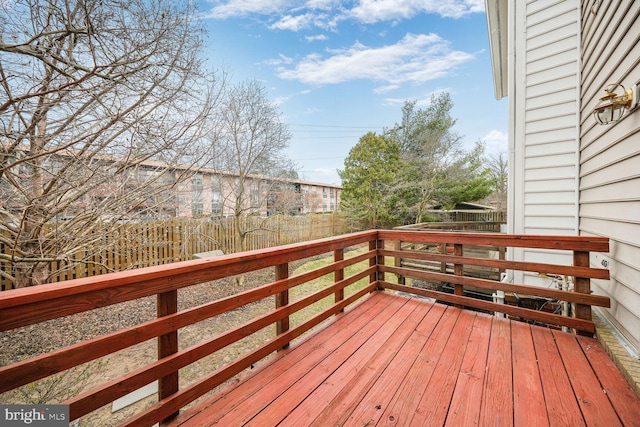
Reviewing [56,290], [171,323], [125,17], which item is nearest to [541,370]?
[171,323]

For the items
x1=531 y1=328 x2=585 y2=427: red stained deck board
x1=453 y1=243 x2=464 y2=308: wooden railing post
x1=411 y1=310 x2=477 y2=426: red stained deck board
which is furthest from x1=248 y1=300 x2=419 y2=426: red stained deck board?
x1=531 y1=328 x2=585 y2=427: red stained deck board

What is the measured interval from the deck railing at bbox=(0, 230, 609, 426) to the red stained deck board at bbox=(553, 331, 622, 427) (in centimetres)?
30

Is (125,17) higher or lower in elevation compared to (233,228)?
higher

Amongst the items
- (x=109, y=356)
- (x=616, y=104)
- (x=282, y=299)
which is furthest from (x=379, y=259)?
(x=109, y=356)

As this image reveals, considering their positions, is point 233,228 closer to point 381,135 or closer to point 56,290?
point 56,290

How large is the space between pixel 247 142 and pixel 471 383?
20.3 ft

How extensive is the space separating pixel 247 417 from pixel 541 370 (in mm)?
1820

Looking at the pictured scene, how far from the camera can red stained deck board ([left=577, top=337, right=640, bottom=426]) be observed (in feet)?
4.25

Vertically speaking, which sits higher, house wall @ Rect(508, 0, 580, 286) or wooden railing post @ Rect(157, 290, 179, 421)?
house wall @ Rect(508, 0, 580, 286)

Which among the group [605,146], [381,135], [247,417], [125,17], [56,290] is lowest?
[247,417]

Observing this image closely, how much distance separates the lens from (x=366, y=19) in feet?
24.9

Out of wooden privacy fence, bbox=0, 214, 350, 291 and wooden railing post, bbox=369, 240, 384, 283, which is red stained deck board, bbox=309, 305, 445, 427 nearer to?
wooden railing post, bbox=369, 240, 384, 283

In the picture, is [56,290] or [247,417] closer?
[56,290]

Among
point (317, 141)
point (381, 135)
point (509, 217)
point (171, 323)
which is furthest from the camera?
point (317, 141)
